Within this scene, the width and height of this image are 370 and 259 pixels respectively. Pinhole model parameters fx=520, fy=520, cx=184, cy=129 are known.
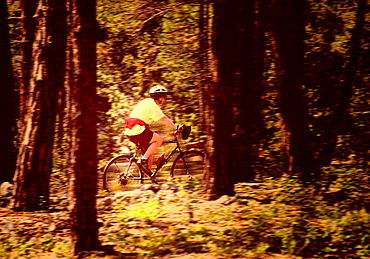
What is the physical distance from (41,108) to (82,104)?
3.09 m

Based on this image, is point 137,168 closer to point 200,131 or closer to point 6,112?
point 6,112

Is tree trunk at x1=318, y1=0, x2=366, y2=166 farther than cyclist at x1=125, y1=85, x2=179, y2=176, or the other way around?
tree trunk at x1=318, y1=0, x2=366, y2=166

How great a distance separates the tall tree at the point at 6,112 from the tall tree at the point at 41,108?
65.1 inches

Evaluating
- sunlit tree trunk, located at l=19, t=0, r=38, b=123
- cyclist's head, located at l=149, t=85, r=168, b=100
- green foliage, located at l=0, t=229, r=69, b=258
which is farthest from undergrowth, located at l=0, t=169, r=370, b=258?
sunlit tree trunk, located at l=19, t=0, r=38, b=123

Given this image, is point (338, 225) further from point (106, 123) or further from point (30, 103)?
point (106, 123)

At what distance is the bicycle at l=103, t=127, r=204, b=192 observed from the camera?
11.9 meters

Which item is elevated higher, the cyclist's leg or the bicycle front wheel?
the cyclist's leg

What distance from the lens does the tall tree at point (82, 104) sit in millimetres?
8070

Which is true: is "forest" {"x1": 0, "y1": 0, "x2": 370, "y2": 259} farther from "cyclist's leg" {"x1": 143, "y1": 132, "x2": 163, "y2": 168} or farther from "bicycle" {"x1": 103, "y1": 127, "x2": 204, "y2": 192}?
"cyclist's leg" {"x1": 143, "y1": 132, "x2": 163, "y2": 168}

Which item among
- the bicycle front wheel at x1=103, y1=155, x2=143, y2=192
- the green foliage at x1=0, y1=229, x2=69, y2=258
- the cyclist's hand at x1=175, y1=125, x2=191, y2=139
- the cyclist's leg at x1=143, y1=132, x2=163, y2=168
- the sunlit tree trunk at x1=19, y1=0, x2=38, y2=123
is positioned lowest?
the green foliage at x1=0, y1=229, x2=69, y2=258

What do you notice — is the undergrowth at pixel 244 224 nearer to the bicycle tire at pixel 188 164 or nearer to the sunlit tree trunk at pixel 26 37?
the bicycle tire at pixel 188 164

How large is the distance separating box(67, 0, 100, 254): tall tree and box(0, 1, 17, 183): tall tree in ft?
16.1

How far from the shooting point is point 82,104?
8070 millimetres

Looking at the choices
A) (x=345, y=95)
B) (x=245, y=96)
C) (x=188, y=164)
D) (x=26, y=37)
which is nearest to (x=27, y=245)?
(x=188, y=164)
